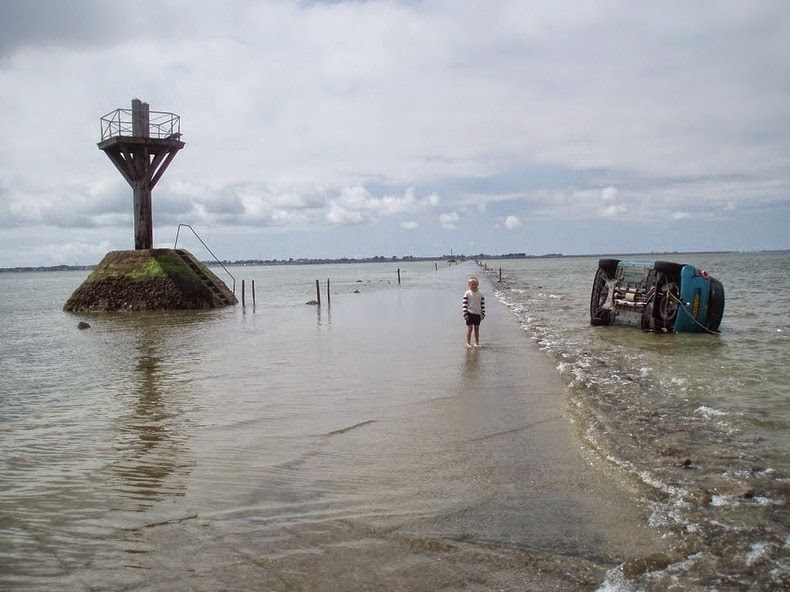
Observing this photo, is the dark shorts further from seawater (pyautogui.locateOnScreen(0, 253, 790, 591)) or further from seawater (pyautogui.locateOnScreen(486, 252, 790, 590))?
seawater (pyautogui.locateOnScreen(486, 252, 790, 590))

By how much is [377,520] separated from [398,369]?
22.8 feet

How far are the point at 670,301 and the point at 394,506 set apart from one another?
15395 mm

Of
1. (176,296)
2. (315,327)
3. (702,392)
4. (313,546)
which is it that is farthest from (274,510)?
(176,296)

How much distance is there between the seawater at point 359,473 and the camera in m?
3.92

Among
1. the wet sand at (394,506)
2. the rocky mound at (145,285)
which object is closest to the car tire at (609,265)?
the wet sand at (394,506)

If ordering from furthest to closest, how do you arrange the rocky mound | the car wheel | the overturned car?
the rocky mound, the car wheel, the overturned car

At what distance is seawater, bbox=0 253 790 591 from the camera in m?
3.92

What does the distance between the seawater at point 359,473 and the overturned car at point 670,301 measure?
415cm

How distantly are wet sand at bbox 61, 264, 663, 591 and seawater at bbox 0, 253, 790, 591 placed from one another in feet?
0.07

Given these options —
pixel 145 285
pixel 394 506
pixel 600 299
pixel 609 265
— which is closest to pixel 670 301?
pixel 600 299

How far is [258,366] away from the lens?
41.5ft

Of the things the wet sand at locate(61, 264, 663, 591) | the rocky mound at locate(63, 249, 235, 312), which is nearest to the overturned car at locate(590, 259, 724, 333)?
the wet sand at locate(61, 264, 663, 591)

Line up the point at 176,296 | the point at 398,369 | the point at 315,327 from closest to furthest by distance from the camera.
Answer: the point at 398,369 < the point at 315,327 < the point at 176,296

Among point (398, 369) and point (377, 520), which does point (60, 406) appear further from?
point (377, 520)
